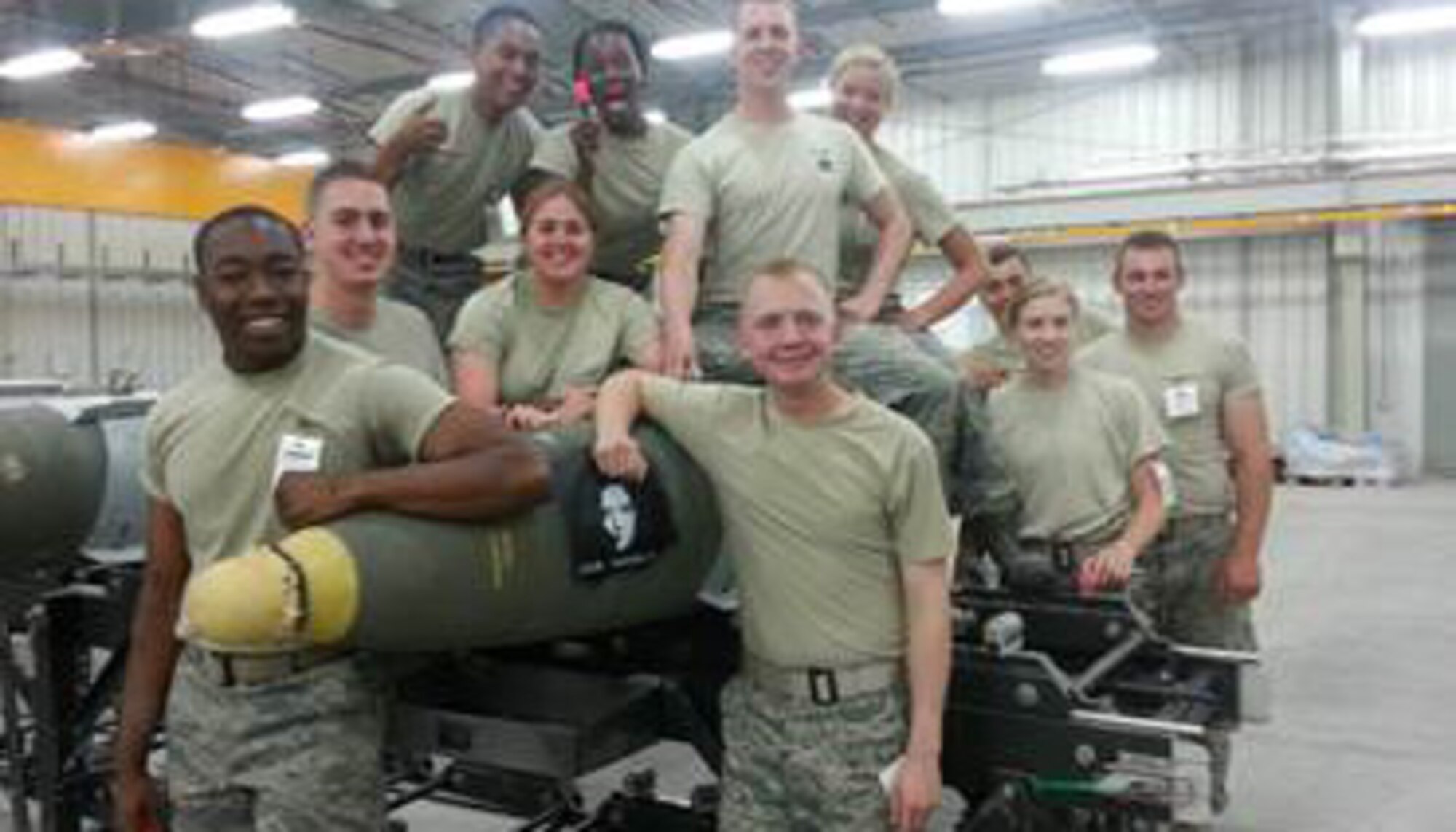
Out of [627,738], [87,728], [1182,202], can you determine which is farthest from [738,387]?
[1182,202]

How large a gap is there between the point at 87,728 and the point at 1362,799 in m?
4.13

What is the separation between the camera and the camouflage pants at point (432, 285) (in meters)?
3.61

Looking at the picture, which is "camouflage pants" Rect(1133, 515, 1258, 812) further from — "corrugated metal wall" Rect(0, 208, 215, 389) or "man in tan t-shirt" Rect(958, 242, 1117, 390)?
"corrugated metal wall" Rect(0, 208, 215, 389)

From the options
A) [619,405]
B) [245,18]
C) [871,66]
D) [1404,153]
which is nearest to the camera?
[619,405]

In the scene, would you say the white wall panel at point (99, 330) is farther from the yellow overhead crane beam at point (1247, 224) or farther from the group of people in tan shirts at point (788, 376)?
the group of people in tan shirts at point (788, 376)

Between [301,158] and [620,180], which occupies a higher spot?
[301,158]

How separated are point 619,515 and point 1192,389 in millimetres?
2118

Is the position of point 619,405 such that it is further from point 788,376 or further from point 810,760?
point 810,760

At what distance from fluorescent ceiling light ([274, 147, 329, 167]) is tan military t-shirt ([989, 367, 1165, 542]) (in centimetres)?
1699

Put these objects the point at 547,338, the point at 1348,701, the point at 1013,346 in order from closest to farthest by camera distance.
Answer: the point at 547,338, the point at 1013,346, the point at 1348,701

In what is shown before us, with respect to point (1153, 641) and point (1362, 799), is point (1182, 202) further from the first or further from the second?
point (1153, 641)

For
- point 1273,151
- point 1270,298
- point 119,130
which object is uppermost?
point 119,130

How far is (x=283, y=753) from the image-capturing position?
2.21 meters

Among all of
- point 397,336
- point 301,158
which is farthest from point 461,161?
point 301,158
